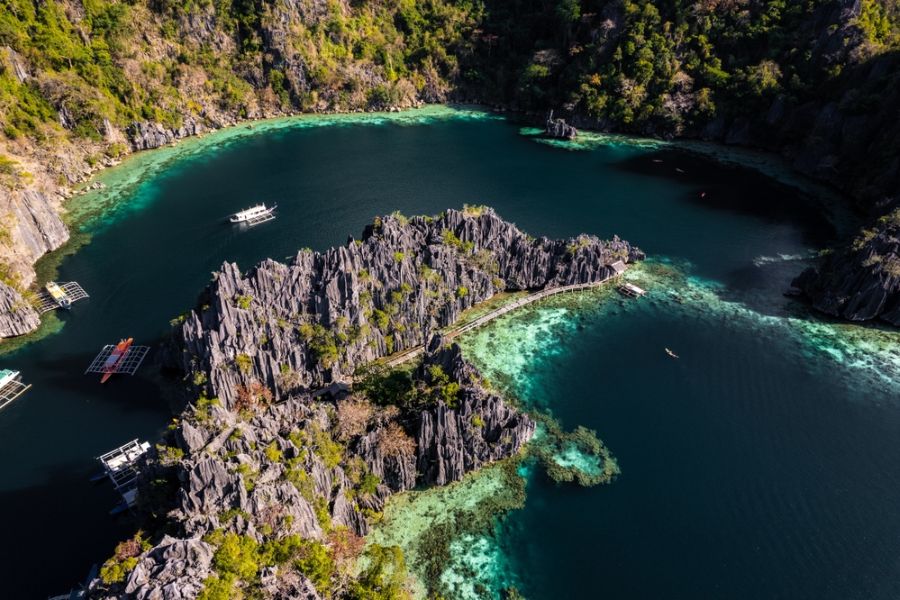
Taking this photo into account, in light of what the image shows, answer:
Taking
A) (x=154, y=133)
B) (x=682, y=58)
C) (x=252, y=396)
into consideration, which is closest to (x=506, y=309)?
(x=252, y=396)

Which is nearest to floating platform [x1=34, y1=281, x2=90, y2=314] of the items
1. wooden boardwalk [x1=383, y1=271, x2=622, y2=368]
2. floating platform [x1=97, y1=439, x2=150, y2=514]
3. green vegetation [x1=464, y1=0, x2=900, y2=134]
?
floating platform [x1=97, y1=439, x2=150, y2=514]

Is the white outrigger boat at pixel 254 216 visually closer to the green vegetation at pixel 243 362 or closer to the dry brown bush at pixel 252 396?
the green vegetation at pixel 243 362

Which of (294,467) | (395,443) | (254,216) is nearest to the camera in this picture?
(294,467)

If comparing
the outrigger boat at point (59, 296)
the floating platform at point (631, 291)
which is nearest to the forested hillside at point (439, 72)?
the outrigger boat at point (59, 296)

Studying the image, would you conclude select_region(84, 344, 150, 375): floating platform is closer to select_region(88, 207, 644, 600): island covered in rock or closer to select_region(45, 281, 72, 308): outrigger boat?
select_region(88, 207, 644, 600): island covered in rock

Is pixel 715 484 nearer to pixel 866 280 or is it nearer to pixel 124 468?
pixel 866 280

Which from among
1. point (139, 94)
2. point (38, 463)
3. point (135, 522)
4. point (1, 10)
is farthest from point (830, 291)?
point (1, 10)
